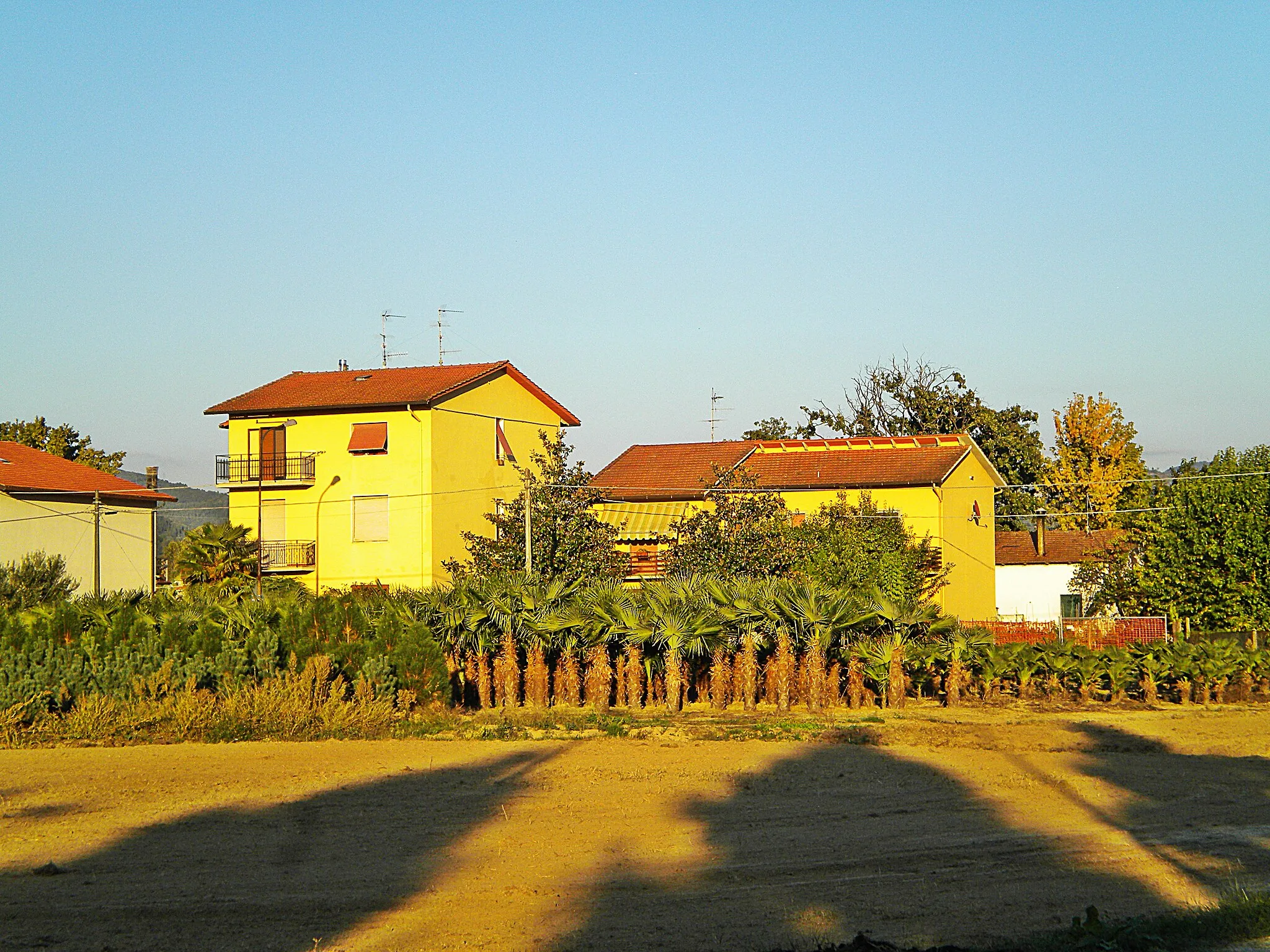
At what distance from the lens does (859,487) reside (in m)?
40.3

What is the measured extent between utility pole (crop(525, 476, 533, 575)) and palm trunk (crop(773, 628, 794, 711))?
26.8 feet

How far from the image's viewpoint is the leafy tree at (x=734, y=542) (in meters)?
27.9

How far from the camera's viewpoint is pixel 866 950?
691cm

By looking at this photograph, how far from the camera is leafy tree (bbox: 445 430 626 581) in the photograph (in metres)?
28.1

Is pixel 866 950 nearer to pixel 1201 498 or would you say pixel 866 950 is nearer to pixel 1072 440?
pixel 1201 498

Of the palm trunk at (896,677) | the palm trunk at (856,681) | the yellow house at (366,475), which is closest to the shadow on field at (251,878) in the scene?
the palm trunk at (856,681)

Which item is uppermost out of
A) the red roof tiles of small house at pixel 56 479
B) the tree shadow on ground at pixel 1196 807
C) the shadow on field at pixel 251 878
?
the red roof tiles of small house at pixel 56 479

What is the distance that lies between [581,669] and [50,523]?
89.2 ft

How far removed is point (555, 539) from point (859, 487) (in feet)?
49.7

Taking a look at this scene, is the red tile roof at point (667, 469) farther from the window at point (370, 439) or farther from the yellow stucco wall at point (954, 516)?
the window at point (370, 439)

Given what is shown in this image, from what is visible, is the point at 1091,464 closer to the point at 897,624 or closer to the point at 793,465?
the point at 793,465

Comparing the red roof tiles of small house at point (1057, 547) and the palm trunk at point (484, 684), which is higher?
the red roof tiles of small house at point (1057, 547)

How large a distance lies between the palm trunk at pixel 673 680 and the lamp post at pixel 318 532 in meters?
25.4

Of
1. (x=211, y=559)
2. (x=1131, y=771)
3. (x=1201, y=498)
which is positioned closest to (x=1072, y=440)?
(x=1201, y=498)
